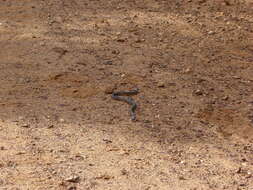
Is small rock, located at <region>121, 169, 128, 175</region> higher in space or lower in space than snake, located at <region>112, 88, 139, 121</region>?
higher

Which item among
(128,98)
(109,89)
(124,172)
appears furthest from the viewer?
(109,89)

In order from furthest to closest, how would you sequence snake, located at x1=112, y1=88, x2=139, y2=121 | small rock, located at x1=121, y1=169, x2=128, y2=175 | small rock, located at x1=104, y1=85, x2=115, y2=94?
small rock, located at x1=104, y1=85, x2=115, y2=94
snake, located at x1=112, y1=88, x2=139, y2=121
small rock, located at x1=121, y1=169, x2=128, y2=175

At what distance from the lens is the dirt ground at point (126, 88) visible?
4.24m

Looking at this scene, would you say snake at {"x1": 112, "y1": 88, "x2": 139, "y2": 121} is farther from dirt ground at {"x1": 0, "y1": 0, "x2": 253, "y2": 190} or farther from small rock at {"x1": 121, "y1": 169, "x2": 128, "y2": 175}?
small rock at {"x1": 121, "y1": 169, "x2": 128, "y2": 175}

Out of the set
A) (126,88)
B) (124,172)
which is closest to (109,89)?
(126,88)

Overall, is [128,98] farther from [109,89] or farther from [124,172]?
[124,172]

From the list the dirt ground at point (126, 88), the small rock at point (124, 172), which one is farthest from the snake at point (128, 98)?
the small rock at point (124, 172)

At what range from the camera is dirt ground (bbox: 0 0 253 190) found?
13.9 ft

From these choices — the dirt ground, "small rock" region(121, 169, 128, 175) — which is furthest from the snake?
"small rock" region(121, 169, 128, 175)

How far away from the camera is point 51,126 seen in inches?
191

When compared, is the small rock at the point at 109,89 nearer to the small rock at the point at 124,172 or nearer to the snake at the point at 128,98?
the snake at the point at 128,98

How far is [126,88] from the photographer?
5625mm

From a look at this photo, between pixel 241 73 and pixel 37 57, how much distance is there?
7.52 ft

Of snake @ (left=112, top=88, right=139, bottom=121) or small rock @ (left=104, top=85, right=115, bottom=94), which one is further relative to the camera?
small rock @ (left=104, top=85, right=115, bottom=94)
